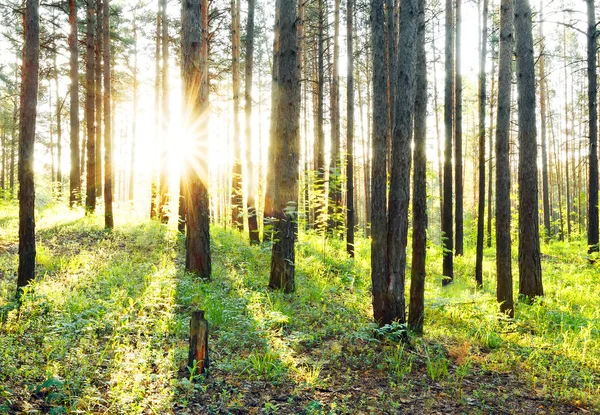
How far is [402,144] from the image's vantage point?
579 cm

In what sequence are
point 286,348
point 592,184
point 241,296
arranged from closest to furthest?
point 286,348 < point 241,296 < point 592,184

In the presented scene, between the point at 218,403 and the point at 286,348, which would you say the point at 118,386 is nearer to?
the point at 218,403

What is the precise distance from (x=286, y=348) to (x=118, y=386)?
2255 mm

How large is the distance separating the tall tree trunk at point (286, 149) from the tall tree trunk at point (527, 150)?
16.9ft

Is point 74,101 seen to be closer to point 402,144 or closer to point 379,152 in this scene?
point 379,152

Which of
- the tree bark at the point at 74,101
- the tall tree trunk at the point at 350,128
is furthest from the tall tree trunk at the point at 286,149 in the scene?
the tree bark at the point at 74,101

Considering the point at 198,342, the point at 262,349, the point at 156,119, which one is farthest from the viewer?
the point at 156,119

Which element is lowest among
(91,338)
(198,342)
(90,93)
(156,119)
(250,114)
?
(91,338)

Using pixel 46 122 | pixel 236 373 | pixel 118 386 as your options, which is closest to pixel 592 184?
pixel 236 373

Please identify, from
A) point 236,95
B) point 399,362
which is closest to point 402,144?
point 399,362

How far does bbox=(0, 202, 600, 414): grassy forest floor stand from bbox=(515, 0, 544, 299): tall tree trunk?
1.40 m

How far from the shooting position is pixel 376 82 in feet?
20.2

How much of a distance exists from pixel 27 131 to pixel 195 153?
312cm

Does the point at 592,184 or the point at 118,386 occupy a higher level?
the point at 592,184
